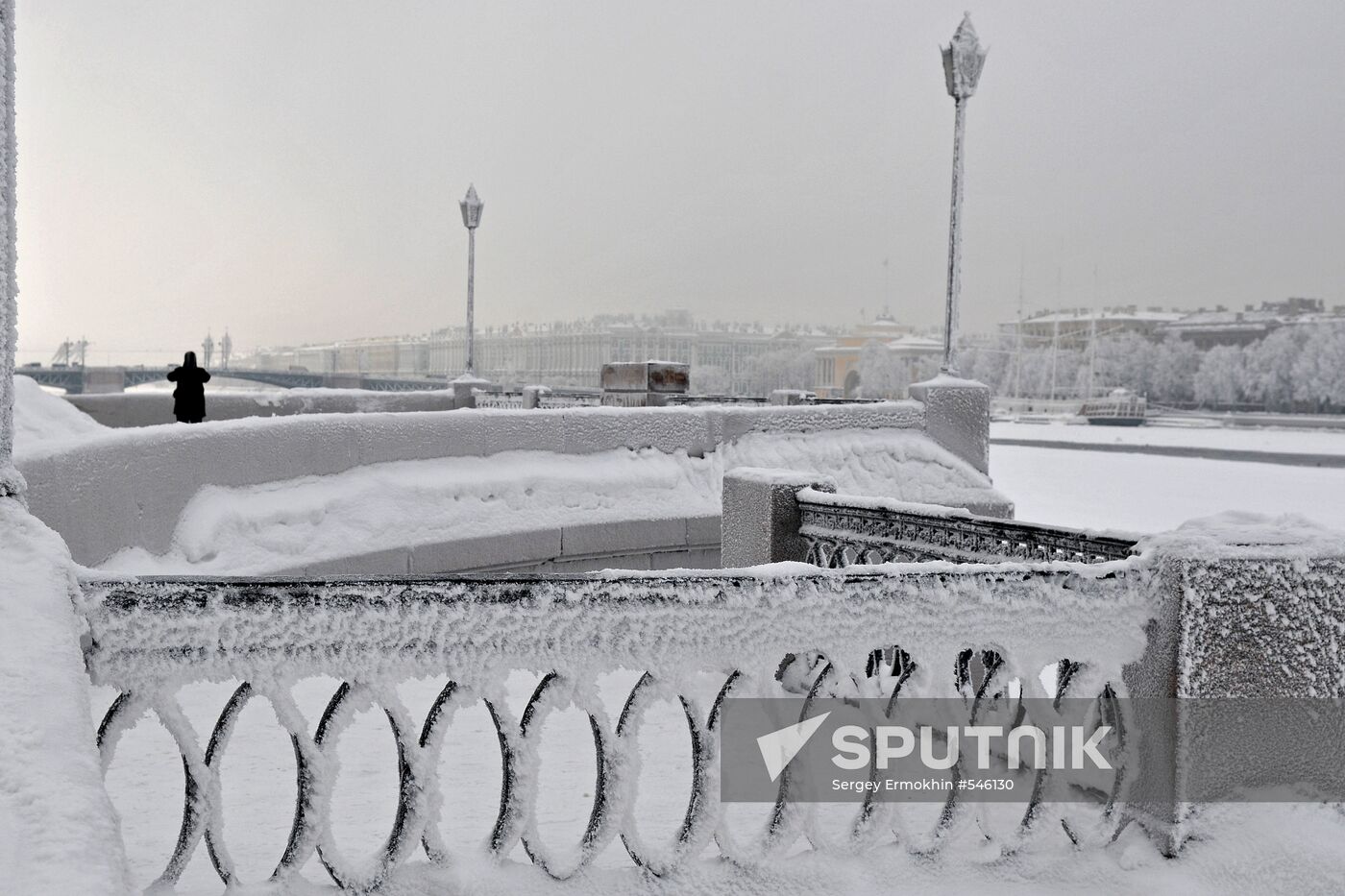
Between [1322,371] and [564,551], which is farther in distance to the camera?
[1322,371]

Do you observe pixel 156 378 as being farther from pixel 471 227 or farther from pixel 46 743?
pixel 46 743

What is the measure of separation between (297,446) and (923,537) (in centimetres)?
631

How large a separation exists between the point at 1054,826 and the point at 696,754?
1.30 meters

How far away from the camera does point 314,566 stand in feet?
30.3

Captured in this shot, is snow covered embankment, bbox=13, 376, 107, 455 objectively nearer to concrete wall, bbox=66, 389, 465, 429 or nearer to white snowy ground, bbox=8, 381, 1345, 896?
concrete wall, bbox=66, 389, 465, 429

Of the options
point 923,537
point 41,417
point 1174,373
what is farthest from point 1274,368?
point 923,537

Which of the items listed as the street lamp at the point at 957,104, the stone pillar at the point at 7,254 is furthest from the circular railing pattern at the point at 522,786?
the street lamp at the point at 957,104

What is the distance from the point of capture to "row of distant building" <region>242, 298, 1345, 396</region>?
430 ft

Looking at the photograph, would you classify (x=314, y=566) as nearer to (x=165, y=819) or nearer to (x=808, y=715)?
(x=165, y=819)

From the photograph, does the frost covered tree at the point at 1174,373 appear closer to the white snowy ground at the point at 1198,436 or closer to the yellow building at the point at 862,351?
the yellow building at the point at 862,351

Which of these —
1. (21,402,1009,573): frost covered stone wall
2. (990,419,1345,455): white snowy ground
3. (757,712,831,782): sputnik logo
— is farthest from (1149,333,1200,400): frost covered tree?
(757,712,831,782): sputnik logo

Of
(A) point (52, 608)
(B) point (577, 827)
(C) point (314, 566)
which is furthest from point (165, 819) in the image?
(C) point (314, 566)

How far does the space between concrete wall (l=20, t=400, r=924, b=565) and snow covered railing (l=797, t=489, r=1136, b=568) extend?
493 cm

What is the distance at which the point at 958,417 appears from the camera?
15773 mm
